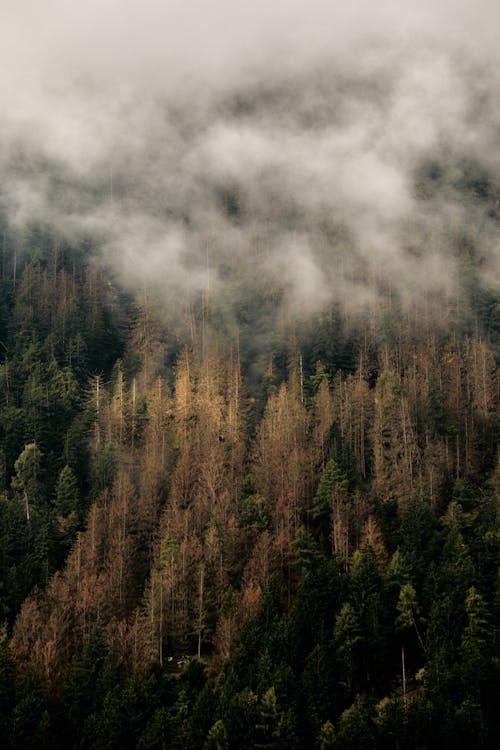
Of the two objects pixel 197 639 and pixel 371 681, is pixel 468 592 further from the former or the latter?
pixel 197 639

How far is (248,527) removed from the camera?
7550cm

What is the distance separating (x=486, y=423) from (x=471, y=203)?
354 ft

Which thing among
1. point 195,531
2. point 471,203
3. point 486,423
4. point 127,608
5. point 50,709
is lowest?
point 50,709

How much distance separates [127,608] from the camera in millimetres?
69250

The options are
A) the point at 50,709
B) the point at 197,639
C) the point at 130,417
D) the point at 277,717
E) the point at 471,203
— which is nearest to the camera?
the point at 277,717

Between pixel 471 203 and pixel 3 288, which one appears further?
pixel 471 203

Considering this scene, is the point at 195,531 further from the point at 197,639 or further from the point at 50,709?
the point at 50,709

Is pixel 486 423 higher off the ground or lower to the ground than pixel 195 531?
higher

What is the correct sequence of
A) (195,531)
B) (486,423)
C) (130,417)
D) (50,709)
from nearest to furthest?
1. (50,709)
2. (195,531)
3. (486,423)
4. (130,417)

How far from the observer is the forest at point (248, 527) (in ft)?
157

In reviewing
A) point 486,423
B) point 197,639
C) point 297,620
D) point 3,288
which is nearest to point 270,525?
point 197,639

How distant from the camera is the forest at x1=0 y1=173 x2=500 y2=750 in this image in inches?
1881

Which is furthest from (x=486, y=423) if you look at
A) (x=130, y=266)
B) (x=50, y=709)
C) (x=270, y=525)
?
(x=130, y=266)

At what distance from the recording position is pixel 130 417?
108062 mm
